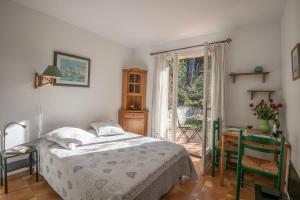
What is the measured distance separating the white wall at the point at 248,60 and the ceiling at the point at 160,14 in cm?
15

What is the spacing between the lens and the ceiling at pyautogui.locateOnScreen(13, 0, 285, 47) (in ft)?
7.14

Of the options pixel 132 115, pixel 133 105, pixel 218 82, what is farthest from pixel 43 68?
pixel 218 82

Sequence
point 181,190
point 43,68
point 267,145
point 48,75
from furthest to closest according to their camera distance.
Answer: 1. point 43,68
2. point 48,75
3. point 181,190
4. point 267,145

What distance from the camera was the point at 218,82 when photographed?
9.54ft

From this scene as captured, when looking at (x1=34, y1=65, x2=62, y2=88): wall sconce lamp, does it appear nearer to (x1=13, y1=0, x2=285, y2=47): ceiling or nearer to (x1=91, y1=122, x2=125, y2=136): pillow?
(x1=13, y1=0, x2=285, y2=47): ceiling

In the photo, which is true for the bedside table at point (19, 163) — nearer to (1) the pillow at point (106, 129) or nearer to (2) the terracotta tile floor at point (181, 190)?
(2) the terracotta tile floor at point (181, 190)

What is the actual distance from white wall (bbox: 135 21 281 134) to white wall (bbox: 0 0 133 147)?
7.97 ft

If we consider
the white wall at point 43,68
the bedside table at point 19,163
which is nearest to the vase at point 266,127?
the white wall at point 43,68

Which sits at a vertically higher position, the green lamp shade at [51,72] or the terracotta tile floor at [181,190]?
the green lamp shade at [51,72]

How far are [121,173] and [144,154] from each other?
544 mm

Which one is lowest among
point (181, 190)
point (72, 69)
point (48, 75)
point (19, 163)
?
point (181, 190)

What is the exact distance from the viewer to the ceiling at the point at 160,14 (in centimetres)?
218

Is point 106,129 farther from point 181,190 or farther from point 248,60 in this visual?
point 248,60

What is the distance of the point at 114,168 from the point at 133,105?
2548 millimetres
